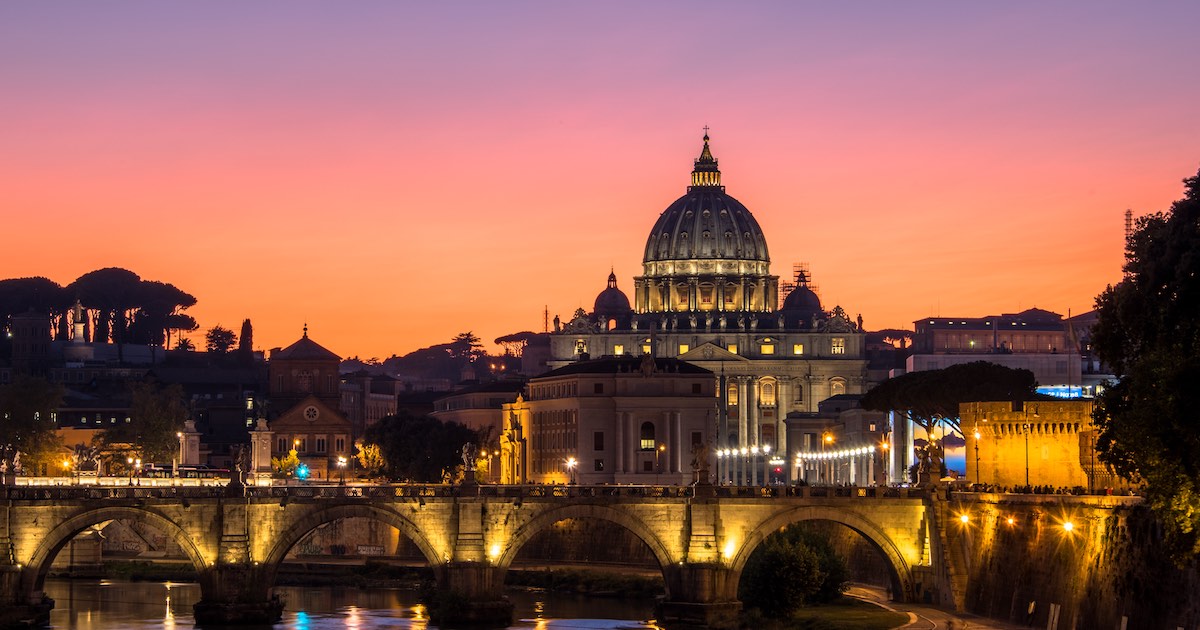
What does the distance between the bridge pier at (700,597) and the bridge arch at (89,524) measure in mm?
18089

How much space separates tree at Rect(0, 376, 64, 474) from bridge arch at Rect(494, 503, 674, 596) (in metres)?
64.5

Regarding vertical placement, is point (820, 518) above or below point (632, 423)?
below

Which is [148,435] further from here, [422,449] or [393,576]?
[393,576]

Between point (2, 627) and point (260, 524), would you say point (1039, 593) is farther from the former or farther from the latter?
point (2, 627)

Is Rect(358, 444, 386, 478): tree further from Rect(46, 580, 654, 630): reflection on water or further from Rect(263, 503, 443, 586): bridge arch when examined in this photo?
Rect(263, 503, 443, 586): bridge arch

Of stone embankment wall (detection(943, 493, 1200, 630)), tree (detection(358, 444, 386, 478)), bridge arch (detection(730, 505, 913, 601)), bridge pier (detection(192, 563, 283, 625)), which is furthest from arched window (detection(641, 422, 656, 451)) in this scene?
stone embankment wall (detection(943, 493, 1200, 630))

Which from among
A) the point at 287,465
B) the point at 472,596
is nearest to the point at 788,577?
the point at 472,596

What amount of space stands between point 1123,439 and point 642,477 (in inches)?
4176

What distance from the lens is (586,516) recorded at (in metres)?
93.2

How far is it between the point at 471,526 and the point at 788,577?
1312cm

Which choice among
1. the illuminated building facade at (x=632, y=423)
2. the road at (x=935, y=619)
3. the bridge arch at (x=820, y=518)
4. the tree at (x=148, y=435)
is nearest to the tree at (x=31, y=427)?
the tree at (x=148, y=435)

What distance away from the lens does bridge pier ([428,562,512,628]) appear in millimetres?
91938

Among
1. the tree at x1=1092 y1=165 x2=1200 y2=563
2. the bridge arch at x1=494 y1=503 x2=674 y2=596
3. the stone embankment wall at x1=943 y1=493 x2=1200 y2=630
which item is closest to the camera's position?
the tree at x1=1092 y1=165 x2=1200 y2=563

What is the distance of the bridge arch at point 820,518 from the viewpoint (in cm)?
9119
